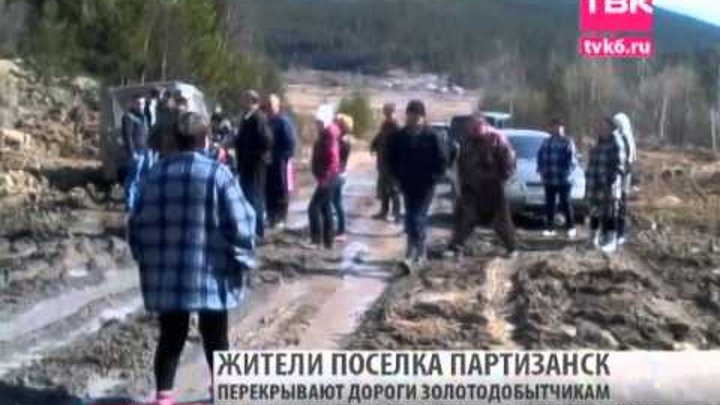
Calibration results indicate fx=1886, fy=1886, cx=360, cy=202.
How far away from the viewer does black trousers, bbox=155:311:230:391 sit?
9227 mm

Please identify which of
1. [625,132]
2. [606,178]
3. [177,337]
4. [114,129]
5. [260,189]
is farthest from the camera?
[114,129]

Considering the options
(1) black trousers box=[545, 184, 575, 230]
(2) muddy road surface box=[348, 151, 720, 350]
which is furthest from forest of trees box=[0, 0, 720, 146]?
(2) muddy road surface box=[348, 151, 720, 350]

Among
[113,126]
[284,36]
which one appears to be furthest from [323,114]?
[284,36]

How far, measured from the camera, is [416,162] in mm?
16375

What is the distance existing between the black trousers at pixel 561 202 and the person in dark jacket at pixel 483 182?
343 cm

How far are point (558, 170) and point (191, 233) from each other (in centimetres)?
1346

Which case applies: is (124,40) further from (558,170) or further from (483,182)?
(483,182)

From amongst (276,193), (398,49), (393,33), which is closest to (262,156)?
(276,193)

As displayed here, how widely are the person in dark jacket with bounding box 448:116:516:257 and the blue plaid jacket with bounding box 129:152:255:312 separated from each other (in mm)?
9214

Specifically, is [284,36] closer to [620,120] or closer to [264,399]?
[620,120]

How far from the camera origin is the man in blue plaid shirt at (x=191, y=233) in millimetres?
8984

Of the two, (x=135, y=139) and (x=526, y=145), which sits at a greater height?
(x=135, y=139)

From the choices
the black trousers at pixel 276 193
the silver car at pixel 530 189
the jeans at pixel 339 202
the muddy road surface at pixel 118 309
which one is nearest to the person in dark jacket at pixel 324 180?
the jeans at pixel 339 202

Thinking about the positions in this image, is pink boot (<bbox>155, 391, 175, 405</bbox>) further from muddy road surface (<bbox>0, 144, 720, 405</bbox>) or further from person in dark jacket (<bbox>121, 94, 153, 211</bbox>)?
person in dark jacket (<bbox>121, 94, 153, 211</bbox>)
